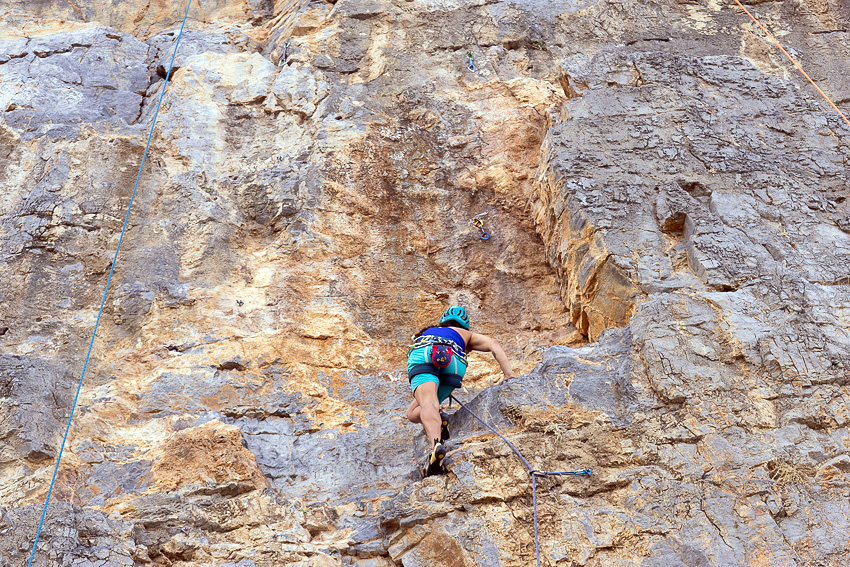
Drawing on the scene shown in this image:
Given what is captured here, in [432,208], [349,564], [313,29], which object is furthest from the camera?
[313,29]

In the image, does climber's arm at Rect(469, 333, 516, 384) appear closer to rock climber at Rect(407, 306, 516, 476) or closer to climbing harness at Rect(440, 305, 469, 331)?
rock climber at Rect(407, 306, 516, 476)

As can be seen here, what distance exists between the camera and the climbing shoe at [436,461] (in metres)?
4.70

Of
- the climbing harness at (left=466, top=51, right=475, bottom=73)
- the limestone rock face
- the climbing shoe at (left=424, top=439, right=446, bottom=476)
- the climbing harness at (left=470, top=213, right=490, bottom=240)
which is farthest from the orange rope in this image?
the climbing shoe at (left=424, top=439, right=446, bottom=476)

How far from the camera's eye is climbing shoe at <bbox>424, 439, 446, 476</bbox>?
185 inches

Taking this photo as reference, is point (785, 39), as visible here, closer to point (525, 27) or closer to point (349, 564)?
point (525, 27)

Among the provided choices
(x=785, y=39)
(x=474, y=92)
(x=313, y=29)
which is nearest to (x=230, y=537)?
(x=474, y=92)

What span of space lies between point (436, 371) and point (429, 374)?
2.1 inches

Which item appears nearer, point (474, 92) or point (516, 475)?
point (516, 475)

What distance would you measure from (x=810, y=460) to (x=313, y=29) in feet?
20.6

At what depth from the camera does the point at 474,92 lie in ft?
26.0

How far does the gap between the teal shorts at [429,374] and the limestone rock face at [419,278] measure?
0.72 ft

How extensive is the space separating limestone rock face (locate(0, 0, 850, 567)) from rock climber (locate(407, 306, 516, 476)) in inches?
7.4

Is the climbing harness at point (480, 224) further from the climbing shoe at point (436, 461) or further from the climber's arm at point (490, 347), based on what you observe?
the climbing shoe at point (436, 461)

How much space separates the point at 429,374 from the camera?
5086 mm
